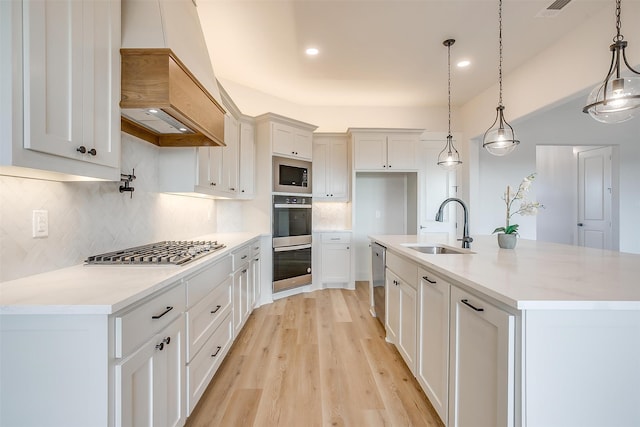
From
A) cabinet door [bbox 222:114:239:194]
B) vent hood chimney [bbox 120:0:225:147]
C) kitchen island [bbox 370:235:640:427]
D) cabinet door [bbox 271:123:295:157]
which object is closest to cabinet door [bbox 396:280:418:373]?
kitchen island [bbox 370:235:640:427]

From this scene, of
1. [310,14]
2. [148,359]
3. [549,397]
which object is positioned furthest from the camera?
[310,14]

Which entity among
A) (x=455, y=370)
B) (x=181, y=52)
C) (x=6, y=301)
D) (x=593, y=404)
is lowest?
(x=455, y=370)

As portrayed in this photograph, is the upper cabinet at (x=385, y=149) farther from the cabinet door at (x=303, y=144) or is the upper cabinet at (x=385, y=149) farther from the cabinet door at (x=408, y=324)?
the cabinet door at (x=408, y=324)

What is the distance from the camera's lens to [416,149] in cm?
435

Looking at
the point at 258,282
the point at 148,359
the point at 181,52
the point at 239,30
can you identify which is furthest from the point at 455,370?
the point at 239,30

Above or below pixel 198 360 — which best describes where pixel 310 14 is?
above

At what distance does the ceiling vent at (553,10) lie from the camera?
7.54ft

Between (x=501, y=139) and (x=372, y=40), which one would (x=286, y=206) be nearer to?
(x=372, y=40)

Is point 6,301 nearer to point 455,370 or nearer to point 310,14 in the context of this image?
point 455,370

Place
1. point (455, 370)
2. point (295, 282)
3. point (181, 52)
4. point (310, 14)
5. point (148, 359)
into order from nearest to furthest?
1. point (148, 359)
2. point (455, 370)
3. point (181, 52)
4. point (310, 14)
5. point (295, 282)

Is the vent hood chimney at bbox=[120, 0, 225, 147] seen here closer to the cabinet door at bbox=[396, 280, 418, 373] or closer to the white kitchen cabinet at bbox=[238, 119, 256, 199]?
the white kitchen cabinet at bbox=[238, 119, 256, 199]

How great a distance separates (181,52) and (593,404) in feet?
7.88

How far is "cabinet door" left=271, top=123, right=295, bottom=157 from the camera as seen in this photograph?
3.70 metres

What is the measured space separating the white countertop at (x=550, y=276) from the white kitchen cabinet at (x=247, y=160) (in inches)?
93.2
